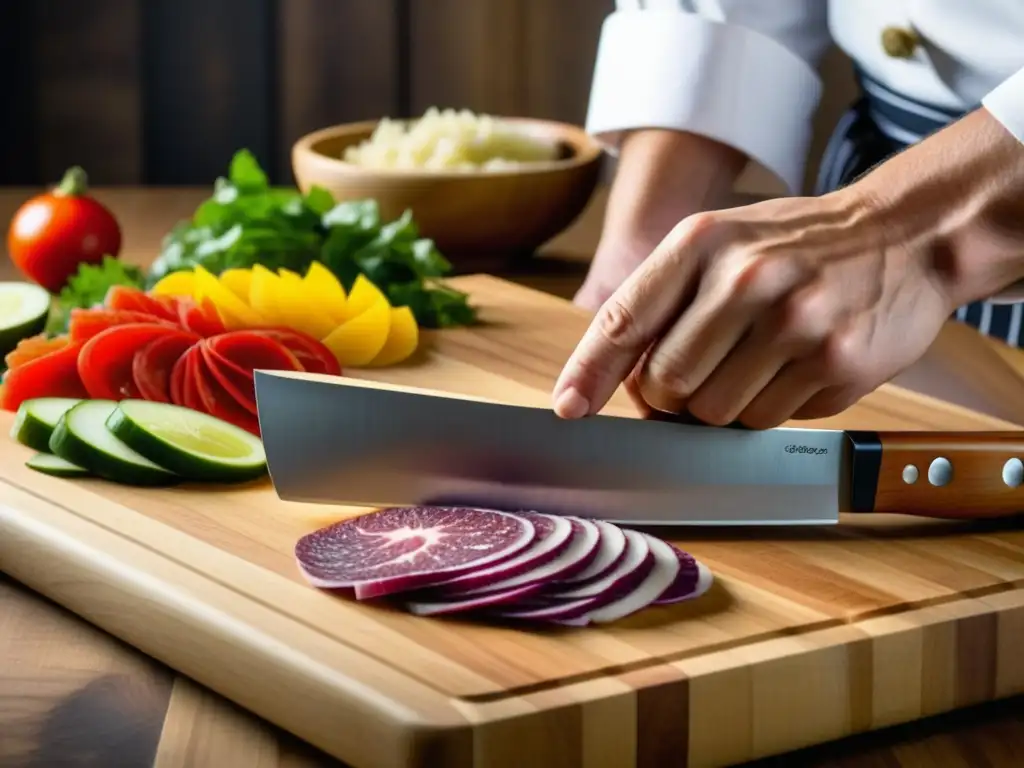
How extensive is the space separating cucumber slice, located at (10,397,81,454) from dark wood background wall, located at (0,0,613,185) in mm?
2148

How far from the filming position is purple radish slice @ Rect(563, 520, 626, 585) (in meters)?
1.13

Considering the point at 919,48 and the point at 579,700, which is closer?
the point at 579,700

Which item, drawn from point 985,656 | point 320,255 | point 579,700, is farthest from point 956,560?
point 320,255

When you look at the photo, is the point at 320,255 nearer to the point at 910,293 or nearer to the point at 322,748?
the point at 910,293

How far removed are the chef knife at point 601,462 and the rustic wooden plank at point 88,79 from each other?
2381 millimetres

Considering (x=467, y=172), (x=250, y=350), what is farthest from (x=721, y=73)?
(x=250, y=350)

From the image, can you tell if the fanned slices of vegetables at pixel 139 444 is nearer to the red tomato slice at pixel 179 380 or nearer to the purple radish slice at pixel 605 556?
the red tomato slice at pixel 179 380

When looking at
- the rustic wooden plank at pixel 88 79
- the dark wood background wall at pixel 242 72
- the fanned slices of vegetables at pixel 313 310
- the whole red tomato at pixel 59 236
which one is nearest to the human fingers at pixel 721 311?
the fanned slices of vegetables at pixel 313 310

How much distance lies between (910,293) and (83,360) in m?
0.79

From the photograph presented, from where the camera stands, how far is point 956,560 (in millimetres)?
1263

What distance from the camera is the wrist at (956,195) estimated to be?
133cm

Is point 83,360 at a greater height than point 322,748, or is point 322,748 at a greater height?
point 83,360

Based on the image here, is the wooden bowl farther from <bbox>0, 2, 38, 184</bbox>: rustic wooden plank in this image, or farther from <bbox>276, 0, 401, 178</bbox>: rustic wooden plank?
<bbox>0, 2, 38, 184</bbox>: rustic wooden plank

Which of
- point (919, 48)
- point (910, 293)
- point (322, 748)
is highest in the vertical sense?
point (919, 48)
